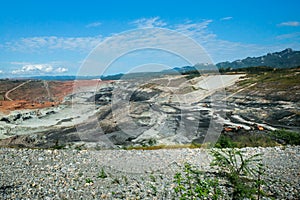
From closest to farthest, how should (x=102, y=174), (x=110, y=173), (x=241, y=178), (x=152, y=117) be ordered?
1. (x=241, y=178)
2. (x=102, y=174)
3. (x=110, y=173)
4. (x=152, y=117)


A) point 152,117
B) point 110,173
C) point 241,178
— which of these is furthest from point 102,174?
point 152,117

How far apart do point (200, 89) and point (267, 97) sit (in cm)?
1451

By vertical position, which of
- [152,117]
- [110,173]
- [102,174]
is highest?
[102,174]

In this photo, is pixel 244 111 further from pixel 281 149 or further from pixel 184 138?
pixel 281 149

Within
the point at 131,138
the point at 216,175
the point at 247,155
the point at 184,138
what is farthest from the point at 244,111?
the point at 216,175

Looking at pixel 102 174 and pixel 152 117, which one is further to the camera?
pixel 152 117

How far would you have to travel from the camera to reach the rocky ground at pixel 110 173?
861cm

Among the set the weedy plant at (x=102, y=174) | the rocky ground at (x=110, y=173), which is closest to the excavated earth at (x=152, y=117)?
the rocky ground at (x=110, y=173)

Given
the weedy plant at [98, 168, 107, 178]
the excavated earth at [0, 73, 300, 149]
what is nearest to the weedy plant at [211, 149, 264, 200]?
the weedy plant at [98, 168, 107, 178]

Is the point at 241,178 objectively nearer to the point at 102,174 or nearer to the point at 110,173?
the point at 110,173

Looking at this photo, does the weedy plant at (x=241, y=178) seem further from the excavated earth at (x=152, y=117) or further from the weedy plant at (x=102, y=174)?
the excavated earth at (x=152, y=117)

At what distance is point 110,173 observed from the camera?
10.7 meters

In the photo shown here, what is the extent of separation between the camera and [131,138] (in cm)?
2236

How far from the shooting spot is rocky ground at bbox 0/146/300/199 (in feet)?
28.2
